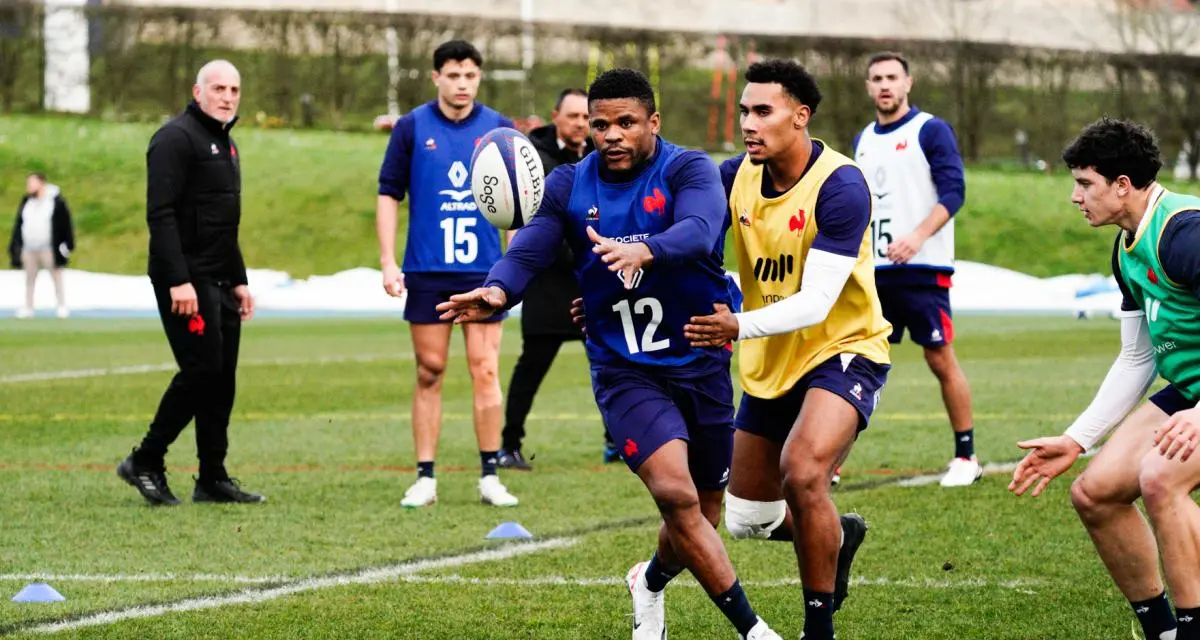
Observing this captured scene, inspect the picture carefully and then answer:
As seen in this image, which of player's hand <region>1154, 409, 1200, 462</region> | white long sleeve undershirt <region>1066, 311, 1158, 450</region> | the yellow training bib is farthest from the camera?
the yellow training bib

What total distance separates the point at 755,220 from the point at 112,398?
9.74 m

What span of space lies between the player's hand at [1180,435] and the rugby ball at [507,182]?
292 centimetres

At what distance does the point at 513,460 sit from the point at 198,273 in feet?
9.04

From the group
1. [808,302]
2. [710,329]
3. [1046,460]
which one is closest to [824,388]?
[808,302]

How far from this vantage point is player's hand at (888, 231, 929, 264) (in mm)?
10055

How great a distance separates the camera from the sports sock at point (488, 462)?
975 centimetres

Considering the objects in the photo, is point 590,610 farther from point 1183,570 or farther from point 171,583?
point 1183,570

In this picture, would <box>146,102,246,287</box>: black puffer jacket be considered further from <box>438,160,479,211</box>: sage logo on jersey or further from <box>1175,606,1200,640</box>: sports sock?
<box>1175,606,1200,640</box>: sports sock

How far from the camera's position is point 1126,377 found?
608 cm

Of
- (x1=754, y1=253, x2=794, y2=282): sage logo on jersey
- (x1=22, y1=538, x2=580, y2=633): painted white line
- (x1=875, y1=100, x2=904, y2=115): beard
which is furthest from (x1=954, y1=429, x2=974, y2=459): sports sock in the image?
(x1=754, y1=253, x2=794, y2=282): sage logo on jersey

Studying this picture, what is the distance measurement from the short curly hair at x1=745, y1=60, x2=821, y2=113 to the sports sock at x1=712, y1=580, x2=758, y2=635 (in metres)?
1.90

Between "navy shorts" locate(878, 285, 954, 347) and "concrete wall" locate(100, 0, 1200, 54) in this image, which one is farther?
"concrete wall" locate(100, 0, 1200, 54)

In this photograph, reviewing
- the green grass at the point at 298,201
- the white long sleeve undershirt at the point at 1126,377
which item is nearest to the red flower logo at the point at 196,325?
the white long sleeve undershirt at the point at 1126,377

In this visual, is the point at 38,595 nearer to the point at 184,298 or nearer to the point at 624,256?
the point at 184,298
